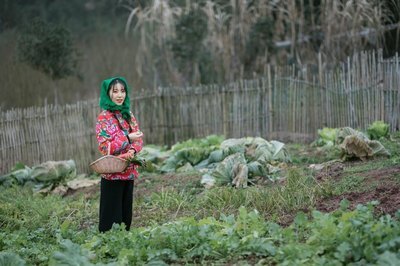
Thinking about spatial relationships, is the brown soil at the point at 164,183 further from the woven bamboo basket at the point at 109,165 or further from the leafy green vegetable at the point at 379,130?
the leafy green vegetable at the point at 379,130

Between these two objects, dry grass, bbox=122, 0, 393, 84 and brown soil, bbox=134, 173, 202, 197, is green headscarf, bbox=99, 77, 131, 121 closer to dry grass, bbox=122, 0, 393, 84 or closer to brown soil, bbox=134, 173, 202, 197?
brown soil, bbox=134, 173, 202, 197

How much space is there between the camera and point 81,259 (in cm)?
374

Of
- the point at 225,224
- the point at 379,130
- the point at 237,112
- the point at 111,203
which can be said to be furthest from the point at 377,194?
the point at 237,112

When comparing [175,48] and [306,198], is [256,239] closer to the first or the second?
[306,198]

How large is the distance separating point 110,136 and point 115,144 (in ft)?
0.25

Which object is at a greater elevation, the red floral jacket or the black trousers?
the red floral jacket

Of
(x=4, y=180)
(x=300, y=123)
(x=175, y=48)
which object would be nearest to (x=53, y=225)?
(x=4, y=180)

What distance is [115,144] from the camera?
510cm

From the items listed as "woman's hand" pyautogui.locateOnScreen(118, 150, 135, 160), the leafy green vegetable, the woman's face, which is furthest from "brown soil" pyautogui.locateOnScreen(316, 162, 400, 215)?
the leafy green vegetable

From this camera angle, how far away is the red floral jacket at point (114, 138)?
509cm

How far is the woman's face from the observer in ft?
16.9

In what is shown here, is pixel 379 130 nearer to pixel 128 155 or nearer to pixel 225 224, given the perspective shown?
pixel 128 155

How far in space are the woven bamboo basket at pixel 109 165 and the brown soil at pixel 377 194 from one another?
64.1 inches

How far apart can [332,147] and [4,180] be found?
4.34 meters
